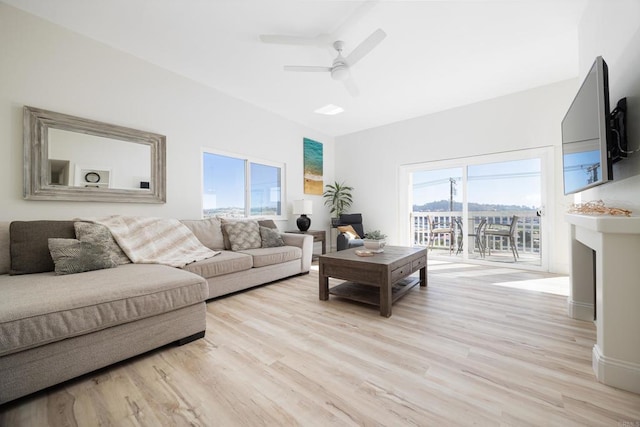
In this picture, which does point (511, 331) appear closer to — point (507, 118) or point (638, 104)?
point (638, 104)

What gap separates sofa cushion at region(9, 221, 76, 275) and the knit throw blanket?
1.09ft

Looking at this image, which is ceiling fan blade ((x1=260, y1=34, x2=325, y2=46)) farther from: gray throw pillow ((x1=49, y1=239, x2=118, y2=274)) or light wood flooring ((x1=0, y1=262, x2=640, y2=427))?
light wood flooring ((x1=0, y1=262, x2=640, y2=427))

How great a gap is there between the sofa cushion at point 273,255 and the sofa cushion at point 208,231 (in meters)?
0.44

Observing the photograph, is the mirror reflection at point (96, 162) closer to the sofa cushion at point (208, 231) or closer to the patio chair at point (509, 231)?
the sofa cushion at point (208, 231)

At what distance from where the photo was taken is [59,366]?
1224 mm

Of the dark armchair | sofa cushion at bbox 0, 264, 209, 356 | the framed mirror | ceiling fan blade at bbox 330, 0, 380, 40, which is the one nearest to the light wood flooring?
sofa cushion at bbox 0, 264, 209, 356

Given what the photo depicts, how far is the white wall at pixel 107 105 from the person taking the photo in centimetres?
214

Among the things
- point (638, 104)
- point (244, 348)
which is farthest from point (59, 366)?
point (638, 104)

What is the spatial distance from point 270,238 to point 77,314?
2.23 meters

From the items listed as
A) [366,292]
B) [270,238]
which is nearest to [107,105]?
[270,238]

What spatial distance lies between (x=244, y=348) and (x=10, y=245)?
6.39 ft

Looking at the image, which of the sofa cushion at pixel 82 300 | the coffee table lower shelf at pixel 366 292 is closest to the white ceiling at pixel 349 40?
the sofa cushion at pixel 82 300

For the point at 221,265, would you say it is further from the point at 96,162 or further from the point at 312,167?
the point at 312,167

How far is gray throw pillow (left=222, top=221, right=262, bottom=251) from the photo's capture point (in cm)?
314
